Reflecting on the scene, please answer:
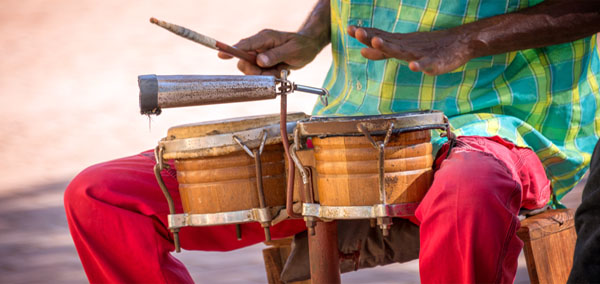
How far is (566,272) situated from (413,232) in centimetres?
52

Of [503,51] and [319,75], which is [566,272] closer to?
[503,51]

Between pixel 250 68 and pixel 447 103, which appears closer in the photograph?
pixel 447 103

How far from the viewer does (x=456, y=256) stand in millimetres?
1921

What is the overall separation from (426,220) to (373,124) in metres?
0.27

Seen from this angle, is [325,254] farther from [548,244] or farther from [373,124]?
[548,244]

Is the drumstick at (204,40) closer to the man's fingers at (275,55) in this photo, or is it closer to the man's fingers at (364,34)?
the man's fingers at (275,55)

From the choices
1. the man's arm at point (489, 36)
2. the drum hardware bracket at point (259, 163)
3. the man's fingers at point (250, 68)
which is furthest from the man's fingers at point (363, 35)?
the man's fingers at point (250, 68)

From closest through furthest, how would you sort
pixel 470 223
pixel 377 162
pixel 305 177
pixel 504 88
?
pixel 470 223, pixel 377 162, pixel 305 177, pixel 504 88

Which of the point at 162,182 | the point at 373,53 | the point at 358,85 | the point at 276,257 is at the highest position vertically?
the point at 373,53

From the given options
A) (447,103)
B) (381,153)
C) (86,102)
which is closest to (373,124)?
(381,153)

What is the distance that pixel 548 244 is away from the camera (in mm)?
2484

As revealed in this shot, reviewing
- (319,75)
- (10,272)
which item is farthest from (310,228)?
(319,75)

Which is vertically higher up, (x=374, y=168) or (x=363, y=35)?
(x=363, y=35)

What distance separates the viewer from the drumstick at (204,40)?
86.8 inches
